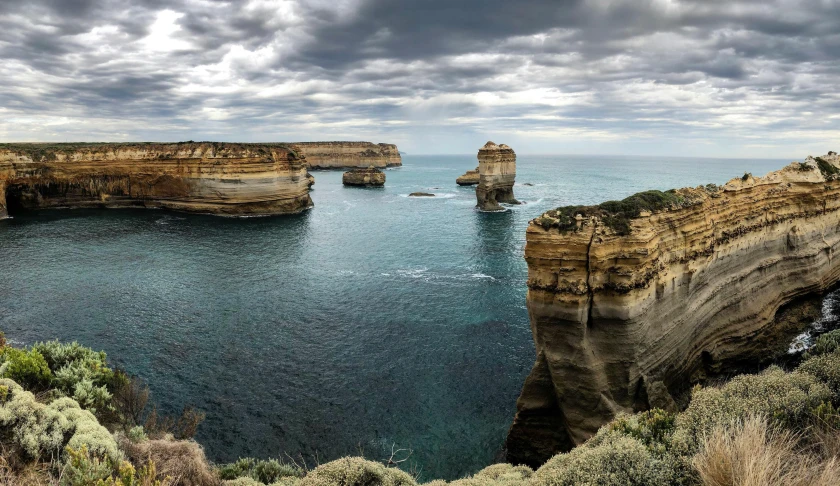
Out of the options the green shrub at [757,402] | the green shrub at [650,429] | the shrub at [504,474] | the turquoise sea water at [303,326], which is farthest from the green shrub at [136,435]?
the green shrub at [757,402]

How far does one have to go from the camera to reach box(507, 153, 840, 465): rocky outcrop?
1653 centimetres

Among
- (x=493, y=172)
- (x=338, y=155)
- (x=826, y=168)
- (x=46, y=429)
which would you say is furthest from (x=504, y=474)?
(x=338, y=155)

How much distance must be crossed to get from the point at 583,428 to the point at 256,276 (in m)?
30.4

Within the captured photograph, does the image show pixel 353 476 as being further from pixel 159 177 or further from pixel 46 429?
pixel 159 177

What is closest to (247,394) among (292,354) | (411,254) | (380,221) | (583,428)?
(292,354)

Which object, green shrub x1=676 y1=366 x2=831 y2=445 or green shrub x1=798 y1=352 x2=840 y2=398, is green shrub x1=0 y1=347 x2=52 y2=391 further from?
green shrub x1=798 y1=352 x2=840 y2=398

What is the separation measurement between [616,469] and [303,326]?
2278 centimetres

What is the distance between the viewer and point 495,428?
1934cm

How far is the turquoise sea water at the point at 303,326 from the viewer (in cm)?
1933

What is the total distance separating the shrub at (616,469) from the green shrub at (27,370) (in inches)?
571

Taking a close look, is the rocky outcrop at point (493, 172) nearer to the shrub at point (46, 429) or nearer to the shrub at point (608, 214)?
the shrub at point (608, 214)

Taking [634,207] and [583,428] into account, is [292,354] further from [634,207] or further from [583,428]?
[634,207]

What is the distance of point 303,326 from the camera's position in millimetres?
28812

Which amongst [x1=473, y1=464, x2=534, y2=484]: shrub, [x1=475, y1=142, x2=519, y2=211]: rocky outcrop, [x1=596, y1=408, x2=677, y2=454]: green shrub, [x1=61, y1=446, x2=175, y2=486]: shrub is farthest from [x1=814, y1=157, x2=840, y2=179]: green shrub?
[x1=475, y1=142, x2=519, y2=211]: rocky outcrop
